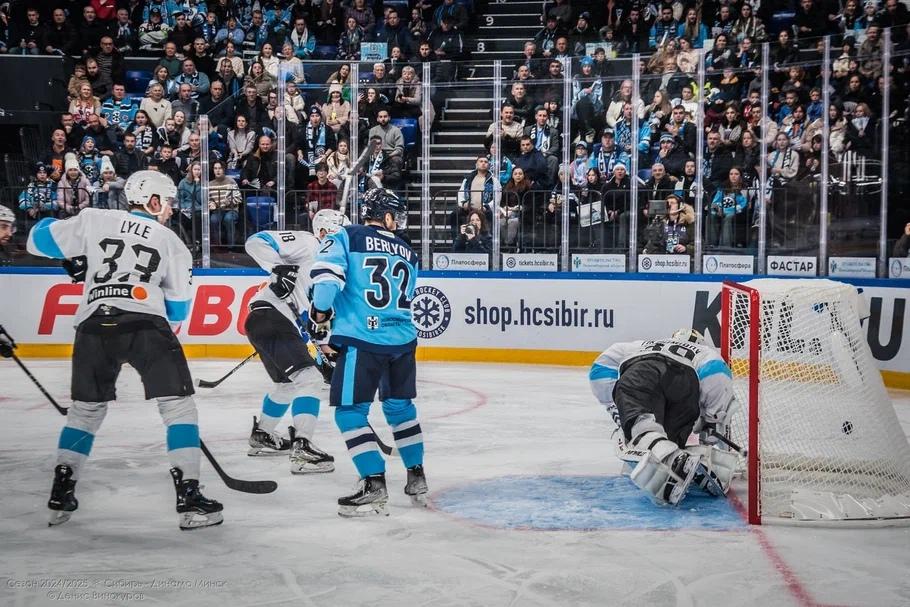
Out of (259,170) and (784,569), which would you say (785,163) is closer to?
(259,170)

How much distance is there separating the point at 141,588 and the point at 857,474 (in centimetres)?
309

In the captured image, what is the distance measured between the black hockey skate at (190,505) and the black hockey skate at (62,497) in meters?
0.45

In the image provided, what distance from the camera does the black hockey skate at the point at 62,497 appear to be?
4.59 meters

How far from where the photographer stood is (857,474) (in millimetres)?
4957

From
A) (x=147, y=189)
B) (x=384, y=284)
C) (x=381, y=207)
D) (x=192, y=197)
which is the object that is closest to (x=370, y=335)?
(x=384, y=284)

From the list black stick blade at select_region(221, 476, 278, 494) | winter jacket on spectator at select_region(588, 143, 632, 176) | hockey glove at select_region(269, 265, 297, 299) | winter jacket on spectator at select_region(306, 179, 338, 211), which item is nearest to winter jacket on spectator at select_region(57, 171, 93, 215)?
winter jacket on spectator at select_region(306, 179, 338, 211)

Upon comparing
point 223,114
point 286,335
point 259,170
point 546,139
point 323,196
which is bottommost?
point 286,335

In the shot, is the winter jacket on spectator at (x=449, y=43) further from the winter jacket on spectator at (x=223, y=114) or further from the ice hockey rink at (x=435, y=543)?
the ice hockey rink at (x=435, y=543)

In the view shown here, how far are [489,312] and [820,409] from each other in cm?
568

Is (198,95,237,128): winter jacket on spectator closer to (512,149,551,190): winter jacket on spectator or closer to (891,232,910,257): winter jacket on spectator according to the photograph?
(512,149,551,190): winter jacket on spectator

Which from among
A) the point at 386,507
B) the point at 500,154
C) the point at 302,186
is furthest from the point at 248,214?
the point at 386,507

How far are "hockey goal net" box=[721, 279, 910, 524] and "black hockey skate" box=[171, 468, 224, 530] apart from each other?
2.32 meters

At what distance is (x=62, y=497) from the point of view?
459 centimetres

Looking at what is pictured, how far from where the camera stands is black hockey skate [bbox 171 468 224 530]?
14.9ft
